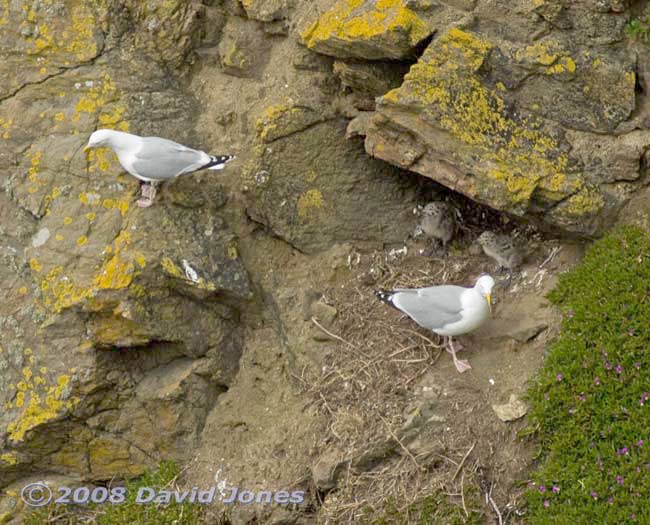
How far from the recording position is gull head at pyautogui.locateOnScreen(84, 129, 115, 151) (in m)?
7.14

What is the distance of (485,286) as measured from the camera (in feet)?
22.5

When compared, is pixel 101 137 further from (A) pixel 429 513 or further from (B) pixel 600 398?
(B) pixel 600 398

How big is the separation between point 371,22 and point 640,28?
77.1 inches

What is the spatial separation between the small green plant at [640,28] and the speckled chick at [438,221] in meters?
1.98

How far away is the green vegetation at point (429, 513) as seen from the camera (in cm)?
621

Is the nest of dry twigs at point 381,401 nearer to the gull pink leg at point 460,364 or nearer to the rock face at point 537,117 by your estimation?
the gull pink leg at point 460,364

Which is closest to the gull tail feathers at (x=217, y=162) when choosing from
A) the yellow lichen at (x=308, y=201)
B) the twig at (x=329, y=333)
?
the yellow lichen at (x=308, y=201)

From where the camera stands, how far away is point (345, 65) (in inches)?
283

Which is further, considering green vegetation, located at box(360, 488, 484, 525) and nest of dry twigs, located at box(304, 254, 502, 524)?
nest of dry twigs, located at box(304, 254, 502, 524)

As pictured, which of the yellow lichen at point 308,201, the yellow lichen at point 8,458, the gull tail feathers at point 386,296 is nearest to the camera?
the gull tail feathers at point 386,296

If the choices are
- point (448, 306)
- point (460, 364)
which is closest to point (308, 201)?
point (448, 306)

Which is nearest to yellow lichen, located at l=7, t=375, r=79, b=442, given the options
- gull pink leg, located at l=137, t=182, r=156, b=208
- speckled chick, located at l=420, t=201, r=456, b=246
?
gull pink leg, located at l=137, t=182, r=156, b=208

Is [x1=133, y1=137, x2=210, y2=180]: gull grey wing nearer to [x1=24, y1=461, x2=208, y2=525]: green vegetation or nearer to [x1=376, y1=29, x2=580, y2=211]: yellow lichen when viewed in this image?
[x1=376, y1=29, x2=580, y2=211]: yellow lichen

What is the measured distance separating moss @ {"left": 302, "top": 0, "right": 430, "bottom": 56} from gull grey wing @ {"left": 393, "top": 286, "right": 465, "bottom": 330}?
1.88m
